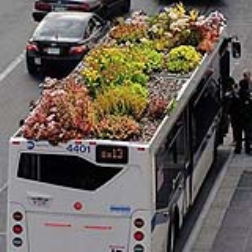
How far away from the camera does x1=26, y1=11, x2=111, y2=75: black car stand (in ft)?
98.5

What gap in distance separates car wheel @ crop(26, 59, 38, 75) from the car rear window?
→ 0.67 metres

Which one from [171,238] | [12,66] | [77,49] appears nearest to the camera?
[171,238]

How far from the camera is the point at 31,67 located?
30.4 metres

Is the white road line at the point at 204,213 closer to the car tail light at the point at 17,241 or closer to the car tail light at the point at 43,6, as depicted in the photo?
the car tail light at the point at 17,241

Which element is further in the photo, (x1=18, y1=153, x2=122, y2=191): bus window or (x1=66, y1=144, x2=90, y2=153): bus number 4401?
(x1=18, y1=153, x2=122, y2=191): bus window

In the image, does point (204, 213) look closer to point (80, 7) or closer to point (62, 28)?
point (62, 28)

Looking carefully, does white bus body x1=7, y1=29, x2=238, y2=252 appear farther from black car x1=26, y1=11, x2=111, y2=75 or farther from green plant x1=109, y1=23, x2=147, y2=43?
black car x1=26, y1=11, x2=111, y2=75

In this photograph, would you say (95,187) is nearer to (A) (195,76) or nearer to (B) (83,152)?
(B) (83,152)

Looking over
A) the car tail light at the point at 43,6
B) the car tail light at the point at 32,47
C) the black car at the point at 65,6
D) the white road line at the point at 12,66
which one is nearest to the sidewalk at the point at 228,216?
the car tail light at the point at 32,47

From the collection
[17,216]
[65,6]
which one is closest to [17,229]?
[17,216]

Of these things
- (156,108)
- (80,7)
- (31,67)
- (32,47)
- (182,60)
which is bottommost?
(31,67)

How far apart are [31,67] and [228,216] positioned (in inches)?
428

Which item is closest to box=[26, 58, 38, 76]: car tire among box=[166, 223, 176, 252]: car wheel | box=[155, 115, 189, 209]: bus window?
box=[155, 115, 189, 209]: bus window

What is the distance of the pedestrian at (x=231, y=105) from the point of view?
955 inches
